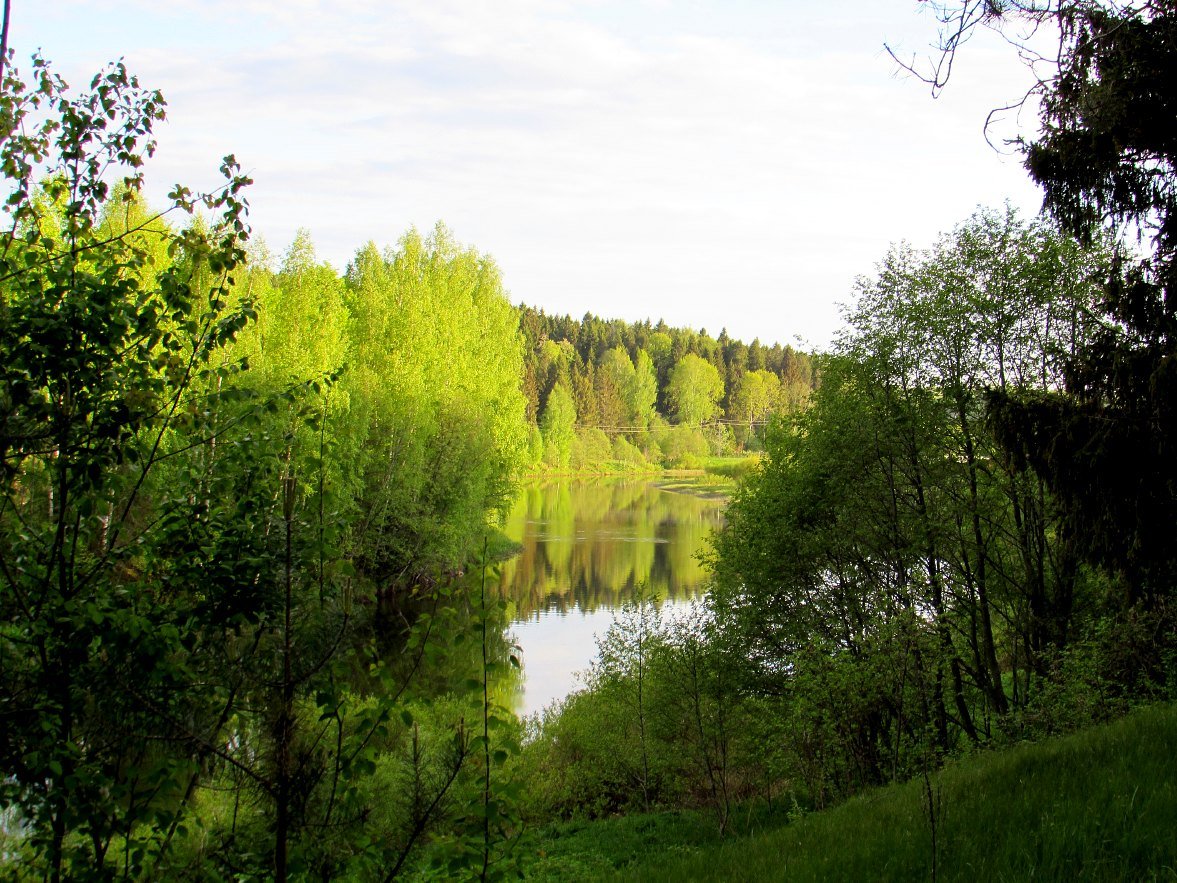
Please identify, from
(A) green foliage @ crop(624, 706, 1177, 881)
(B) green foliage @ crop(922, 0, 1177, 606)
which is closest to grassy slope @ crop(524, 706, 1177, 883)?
(A) green foliage @ crop(624, 706, 1177, 881)

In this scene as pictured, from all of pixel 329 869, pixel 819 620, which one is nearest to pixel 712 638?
pixel 819 620

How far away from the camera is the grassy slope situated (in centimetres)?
428

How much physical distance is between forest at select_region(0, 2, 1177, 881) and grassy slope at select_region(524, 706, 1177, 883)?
0.19 metres

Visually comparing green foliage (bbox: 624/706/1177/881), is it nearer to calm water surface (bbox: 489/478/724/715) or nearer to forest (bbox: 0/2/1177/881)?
forest (bbox: 0/2/1177/881)

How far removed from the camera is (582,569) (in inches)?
1351

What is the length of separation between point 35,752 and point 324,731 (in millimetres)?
945

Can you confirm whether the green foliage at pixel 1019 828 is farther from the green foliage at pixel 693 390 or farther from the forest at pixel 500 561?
the green foliage at pixel 693 390

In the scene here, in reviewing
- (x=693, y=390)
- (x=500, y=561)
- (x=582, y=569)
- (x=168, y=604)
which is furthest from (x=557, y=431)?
(x=168, y=604)

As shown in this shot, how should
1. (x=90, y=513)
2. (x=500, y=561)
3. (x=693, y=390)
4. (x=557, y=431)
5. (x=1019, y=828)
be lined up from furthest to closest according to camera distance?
1. (x=693, y=390)
2. (x=557, y=431)
3. (x=500, y=561)
4. (x=1019, y=828)
5. (x=90, y=513)

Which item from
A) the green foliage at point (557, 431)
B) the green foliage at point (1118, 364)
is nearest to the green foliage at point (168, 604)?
the green foliage at point (1118, 364)

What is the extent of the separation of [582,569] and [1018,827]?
29611 millimetres

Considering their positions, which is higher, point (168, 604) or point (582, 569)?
point (168, 604)

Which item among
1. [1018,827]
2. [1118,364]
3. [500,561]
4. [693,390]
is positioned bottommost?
[1018,827]

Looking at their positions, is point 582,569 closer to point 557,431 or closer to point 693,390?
point 557,431
